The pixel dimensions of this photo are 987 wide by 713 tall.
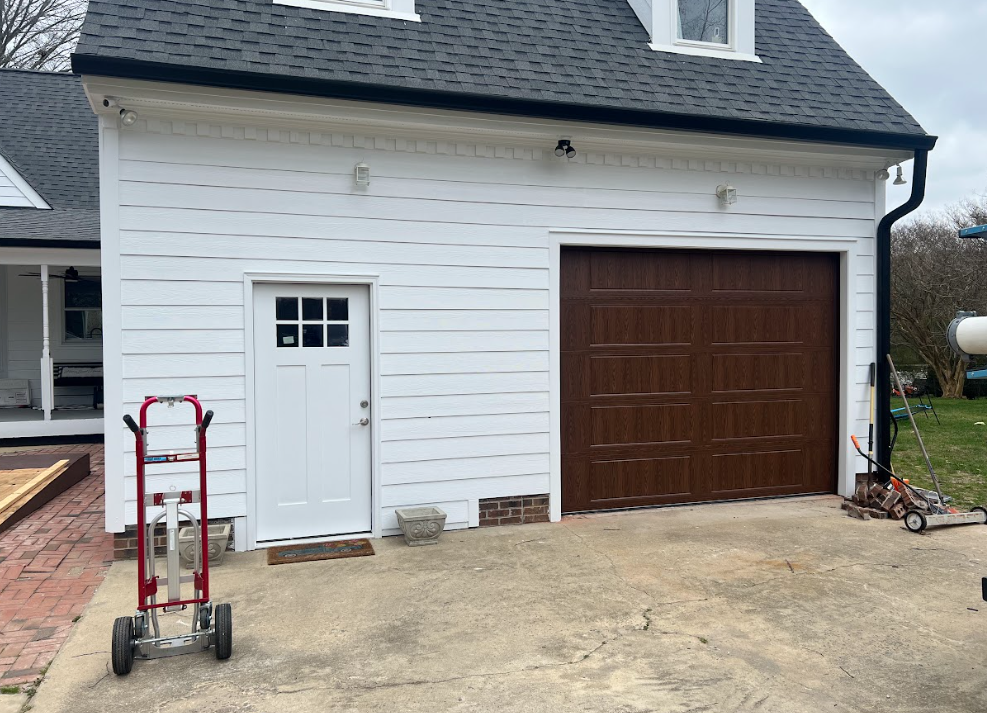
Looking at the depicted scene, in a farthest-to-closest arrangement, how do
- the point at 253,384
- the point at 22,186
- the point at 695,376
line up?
the point at 22,186, the point at 695,376, the point at 253,384

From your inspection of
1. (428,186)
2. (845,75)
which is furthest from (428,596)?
(845,75)

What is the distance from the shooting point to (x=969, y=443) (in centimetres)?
1070

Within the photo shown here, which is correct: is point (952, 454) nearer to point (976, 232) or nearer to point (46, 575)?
point (976, 232)

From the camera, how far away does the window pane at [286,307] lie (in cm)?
550

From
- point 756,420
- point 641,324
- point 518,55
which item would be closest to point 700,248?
point 641,324

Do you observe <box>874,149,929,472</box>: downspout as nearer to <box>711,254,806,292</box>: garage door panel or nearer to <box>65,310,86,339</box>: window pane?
<box>711,254,806,292</box>: garage door panel

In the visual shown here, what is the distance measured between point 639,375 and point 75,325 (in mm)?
10052

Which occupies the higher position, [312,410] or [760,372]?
[760,372]

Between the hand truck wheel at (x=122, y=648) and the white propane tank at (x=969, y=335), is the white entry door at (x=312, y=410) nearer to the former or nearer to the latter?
the hand truck wheel at (x=122, y=648)

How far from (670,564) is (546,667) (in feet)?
5.95

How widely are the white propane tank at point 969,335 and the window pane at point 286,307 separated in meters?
4.21

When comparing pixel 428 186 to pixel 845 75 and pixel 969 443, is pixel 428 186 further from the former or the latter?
pixel 969 443

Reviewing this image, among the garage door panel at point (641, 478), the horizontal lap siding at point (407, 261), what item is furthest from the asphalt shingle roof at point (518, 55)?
the garage door panel at point (641, 478)

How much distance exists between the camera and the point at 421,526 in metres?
5.51
